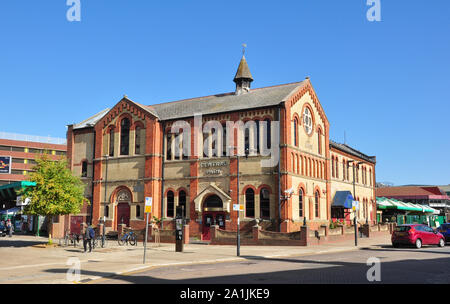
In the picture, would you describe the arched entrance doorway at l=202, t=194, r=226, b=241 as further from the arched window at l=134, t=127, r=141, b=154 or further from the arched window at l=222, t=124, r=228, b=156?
the arched window at l=134, t=127, r=141, b=154

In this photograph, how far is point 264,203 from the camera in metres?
34.2

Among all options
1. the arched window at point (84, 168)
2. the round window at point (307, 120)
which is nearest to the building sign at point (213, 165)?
the round window at point (307, 120)

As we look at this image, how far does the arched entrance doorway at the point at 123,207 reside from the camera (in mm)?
39719

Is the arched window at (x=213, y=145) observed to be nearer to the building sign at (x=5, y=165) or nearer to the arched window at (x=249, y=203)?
the arched window at (x=249, y=203)

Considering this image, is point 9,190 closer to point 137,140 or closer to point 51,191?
point 137,140

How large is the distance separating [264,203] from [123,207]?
14.3m

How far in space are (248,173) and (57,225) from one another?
2097 centimetres

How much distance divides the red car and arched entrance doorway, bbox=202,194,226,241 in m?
13.9

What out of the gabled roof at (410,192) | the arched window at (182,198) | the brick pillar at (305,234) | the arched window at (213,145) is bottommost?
the brick pillar at (305,234)

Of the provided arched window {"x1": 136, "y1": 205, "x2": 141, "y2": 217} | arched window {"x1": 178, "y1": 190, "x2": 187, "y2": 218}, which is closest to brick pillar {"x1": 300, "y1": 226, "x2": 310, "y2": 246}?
arched window {"x1": 178, "y1": 190, "x2": 187, "y2": 218}

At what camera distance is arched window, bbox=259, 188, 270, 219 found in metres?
34.0

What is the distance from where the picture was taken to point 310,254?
24734 millimetres

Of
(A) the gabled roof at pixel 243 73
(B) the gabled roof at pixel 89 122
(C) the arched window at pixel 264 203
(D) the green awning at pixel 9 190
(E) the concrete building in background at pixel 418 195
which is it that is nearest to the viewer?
(C) the arched window at pixel 264 203

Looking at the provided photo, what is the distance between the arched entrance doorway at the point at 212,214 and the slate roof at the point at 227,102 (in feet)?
25.4
